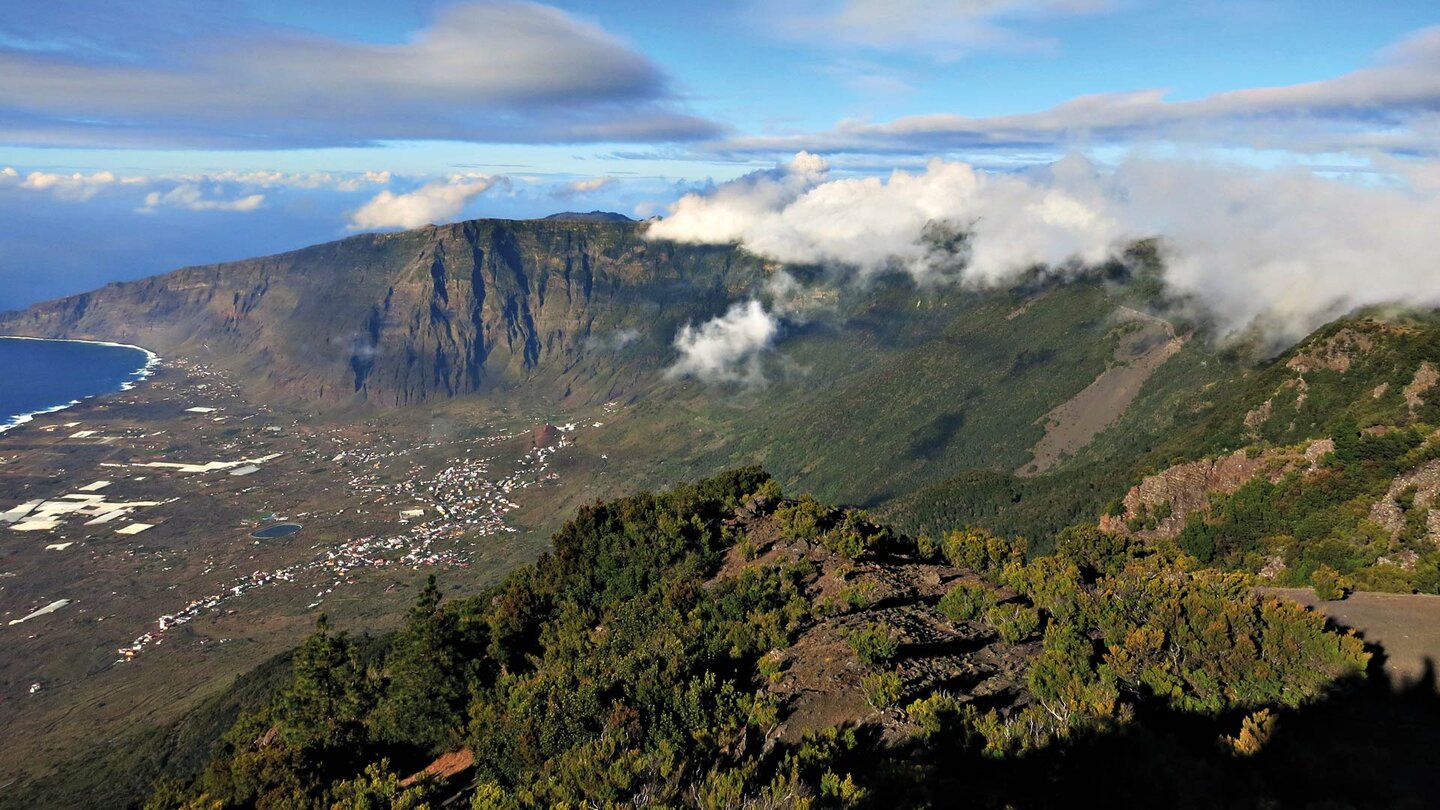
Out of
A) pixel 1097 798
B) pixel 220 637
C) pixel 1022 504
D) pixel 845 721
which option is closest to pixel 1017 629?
pixel 845 721

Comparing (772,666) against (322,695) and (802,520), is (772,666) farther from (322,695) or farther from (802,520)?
(322,695)

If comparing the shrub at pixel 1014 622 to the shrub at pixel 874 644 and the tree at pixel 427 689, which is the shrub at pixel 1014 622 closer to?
the shrub at pixel 874 644

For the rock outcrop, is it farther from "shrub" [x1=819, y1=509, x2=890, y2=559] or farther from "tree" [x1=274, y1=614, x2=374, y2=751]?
"tree" [x1=274, y1=614, x2=374, y2=751]

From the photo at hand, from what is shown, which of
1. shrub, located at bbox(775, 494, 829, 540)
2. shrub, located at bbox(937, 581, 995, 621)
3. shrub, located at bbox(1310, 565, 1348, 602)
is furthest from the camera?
shrub, located at bbox(775, 494, 829, 540)

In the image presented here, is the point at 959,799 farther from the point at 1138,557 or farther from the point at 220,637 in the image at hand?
the point at 220,637

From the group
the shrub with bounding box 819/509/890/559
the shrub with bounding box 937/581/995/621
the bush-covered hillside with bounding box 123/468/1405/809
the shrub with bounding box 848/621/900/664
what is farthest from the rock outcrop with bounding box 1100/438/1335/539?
the shrub with bounding box 848/621/900/664

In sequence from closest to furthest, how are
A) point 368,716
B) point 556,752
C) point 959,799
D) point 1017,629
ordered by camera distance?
point 959,799 → point 556,752 → point 1017,629 → point 368,716
